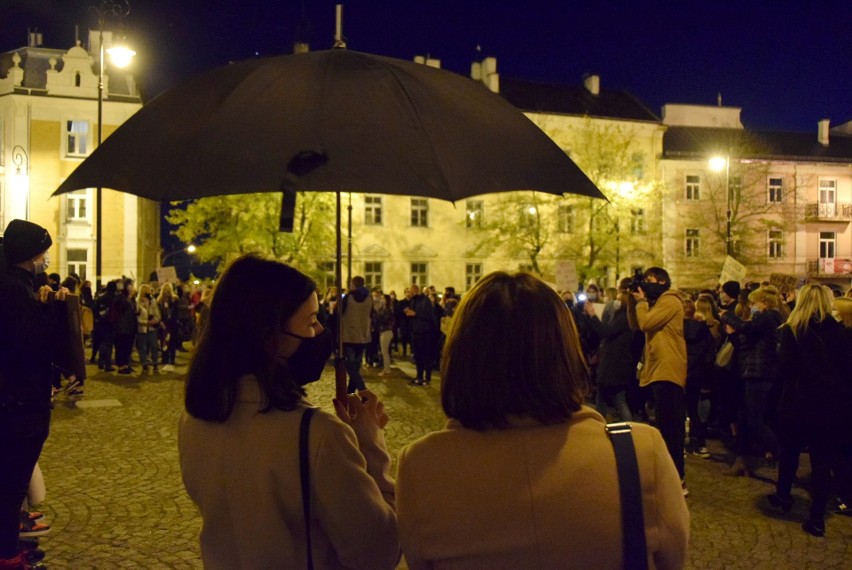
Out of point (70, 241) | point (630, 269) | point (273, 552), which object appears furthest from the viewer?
point (630, 269)

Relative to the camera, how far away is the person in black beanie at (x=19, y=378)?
4.52 m

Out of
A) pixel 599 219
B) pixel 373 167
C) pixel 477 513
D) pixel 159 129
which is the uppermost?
pixel 599 219

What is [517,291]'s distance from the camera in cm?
200

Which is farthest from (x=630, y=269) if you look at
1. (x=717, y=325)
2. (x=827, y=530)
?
(x=827, y=530)

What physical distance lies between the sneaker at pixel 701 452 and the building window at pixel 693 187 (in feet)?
134

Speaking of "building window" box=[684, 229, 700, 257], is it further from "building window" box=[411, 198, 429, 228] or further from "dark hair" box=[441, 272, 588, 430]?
"dark hair" box=[441, 272, 588, 430]

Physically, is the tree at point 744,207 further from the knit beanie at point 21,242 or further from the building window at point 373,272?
the knit beanie at point 21,242

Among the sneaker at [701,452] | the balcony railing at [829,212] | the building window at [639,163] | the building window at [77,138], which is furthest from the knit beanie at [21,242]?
the balcony railing at [829,212]

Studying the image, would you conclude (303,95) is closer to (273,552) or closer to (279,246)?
(273,552)

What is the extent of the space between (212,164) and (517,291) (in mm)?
1387

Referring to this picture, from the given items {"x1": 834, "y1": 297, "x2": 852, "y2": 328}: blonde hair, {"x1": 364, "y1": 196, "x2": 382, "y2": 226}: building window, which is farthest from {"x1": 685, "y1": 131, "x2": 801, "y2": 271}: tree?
{"x1": 834, "y1": 297, "x2": 852, "y2": 328}: blonde hair

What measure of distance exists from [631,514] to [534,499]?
0.23m

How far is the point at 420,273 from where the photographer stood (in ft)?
145

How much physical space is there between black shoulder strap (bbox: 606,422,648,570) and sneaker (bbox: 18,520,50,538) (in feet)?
17.8
